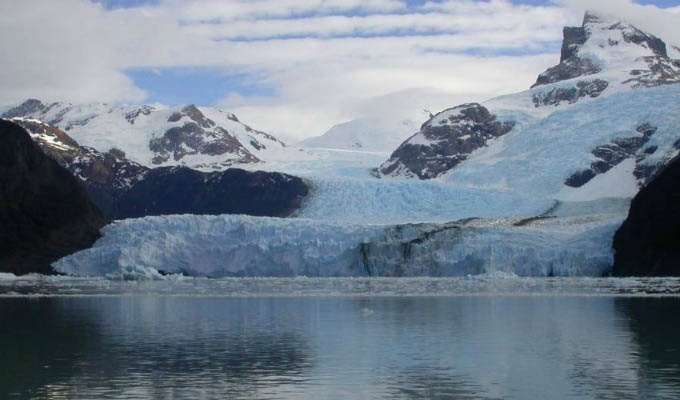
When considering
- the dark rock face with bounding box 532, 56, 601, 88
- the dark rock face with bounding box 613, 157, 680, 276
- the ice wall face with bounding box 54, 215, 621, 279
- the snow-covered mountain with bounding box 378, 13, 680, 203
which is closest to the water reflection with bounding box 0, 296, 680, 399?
the dark rock face with bounding box 613, 157, 680, 276

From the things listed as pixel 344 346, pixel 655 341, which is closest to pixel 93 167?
pixel 344 346

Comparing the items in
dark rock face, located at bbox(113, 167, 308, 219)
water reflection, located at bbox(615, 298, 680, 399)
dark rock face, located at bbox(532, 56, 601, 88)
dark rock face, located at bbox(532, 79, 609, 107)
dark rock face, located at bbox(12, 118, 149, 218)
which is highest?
dark rock face, located at bbox(532, 56, 601, 88)

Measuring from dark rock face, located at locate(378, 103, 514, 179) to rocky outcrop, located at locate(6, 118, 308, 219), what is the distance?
1078 inches

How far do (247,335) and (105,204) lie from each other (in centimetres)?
13233

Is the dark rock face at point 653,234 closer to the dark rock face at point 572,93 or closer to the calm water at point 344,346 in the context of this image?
the calm water at point 344,346

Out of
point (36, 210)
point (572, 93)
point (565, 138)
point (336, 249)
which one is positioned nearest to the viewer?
point (336, 249)

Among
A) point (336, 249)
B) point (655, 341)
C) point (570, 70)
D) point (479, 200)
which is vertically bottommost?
point (655, 341)

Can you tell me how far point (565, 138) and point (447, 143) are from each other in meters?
34.4

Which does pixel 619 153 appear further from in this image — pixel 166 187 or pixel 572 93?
pixel 166 187

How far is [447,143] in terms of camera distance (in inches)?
6614

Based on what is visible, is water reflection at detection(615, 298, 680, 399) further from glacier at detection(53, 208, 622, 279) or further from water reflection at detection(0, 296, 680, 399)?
glacier at detection(53, 208, 622, 279)

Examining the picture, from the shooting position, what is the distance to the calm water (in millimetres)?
22281

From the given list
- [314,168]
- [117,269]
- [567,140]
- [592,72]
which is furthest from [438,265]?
[592,72]

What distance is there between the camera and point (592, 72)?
621ft
